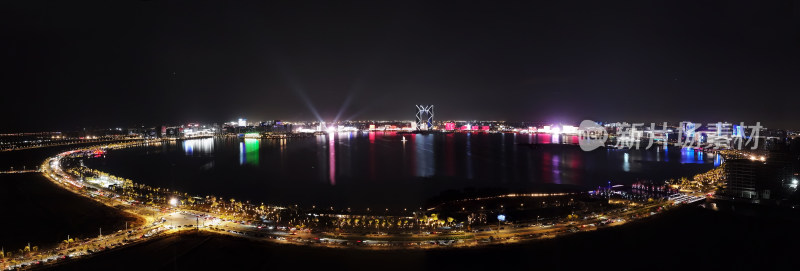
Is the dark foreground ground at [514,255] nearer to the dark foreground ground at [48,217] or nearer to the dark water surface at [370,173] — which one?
the dark foreground ground at [48,217]

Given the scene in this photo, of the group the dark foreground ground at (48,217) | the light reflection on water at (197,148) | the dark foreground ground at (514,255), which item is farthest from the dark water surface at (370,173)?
the dark foreground ground at (514,255)

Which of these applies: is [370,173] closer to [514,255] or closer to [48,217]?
[48,217]

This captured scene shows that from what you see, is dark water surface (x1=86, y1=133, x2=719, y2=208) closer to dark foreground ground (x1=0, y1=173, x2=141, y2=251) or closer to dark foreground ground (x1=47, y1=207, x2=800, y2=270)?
dark foreground ground (x1=0, y1=173, x2=141, y2=251)

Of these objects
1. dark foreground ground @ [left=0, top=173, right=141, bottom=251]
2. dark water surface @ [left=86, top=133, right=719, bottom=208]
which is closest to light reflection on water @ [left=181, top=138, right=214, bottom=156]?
dark water surface @ [left=86, top=133, right=719, bottom=208]

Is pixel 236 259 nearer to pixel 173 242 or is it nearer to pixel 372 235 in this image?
pixel 173 242

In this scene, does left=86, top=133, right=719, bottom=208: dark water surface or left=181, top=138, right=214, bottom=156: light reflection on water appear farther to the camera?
left=181, top=138, right=214, bottom=156: light reflection on water

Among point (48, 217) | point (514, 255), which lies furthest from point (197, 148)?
point (514, 255)
